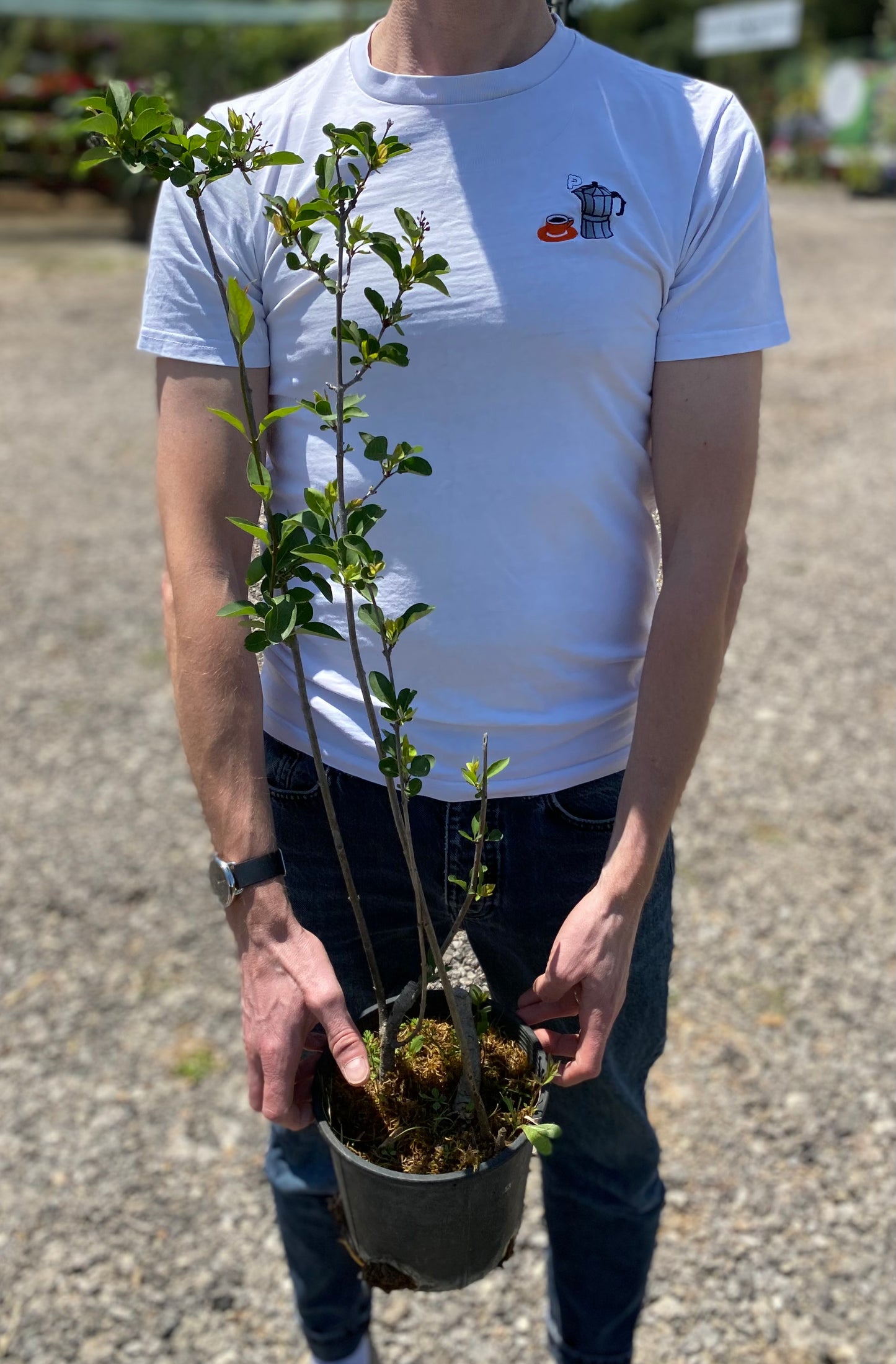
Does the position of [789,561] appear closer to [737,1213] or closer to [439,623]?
[737,1213]

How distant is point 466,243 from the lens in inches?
52.0

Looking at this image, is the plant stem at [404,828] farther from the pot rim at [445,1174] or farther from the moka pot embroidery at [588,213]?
the moka pot embroidery at [588,213]

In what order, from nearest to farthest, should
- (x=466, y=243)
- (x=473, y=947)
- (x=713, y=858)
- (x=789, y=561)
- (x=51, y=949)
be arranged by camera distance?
(x=466, y=243) → (x=473, y=947) → (x=51, y=949) → (x=713, y=858) → (x=789, y=561)

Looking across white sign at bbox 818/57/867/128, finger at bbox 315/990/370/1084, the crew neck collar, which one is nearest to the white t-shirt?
the crew neck collar

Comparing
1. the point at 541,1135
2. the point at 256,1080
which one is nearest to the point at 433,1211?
the point at 541,1135

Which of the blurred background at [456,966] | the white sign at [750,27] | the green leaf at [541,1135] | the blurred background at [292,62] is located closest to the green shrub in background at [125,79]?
the blurred background at [292,62]

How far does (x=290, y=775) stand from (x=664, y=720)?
1.66ft

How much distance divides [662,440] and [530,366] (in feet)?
0.60

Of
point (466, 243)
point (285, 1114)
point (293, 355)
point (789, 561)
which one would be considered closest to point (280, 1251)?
point (285, 1114)

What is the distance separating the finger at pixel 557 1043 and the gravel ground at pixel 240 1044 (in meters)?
1.07

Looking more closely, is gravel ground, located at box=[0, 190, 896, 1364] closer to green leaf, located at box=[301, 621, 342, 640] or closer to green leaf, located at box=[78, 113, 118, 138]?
green leaf, located at box=[301, 621, 342, 640]

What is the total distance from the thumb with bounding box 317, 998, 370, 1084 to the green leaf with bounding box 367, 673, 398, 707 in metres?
0.38

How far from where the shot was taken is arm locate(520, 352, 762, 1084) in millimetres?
1337

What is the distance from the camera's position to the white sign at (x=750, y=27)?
86.0ft
